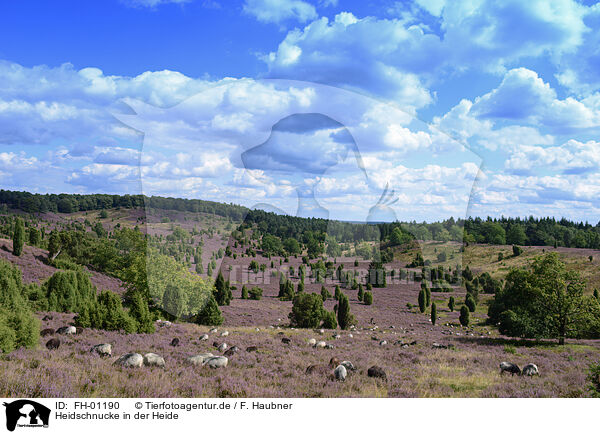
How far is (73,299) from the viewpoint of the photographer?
26.6m

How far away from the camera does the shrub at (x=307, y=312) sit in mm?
30766

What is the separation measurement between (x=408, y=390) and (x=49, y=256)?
205 ft

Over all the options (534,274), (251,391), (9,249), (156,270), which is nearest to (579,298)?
(534,274)

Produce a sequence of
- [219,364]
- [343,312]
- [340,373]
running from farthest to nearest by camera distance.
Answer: [343,312]
[219,364]
[340,373]

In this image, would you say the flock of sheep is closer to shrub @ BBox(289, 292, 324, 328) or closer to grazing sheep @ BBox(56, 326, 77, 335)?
grazing sheep @ BBox(56, 326, 77, 335)

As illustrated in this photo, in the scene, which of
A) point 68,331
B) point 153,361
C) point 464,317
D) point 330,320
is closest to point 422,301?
point 464,317

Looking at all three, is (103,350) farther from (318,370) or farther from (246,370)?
(318,370)

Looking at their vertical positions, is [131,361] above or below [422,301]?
above

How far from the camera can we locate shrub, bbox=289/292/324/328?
3077 cm

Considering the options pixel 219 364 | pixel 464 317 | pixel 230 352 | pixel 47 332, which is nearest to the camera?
pixel 219 364
